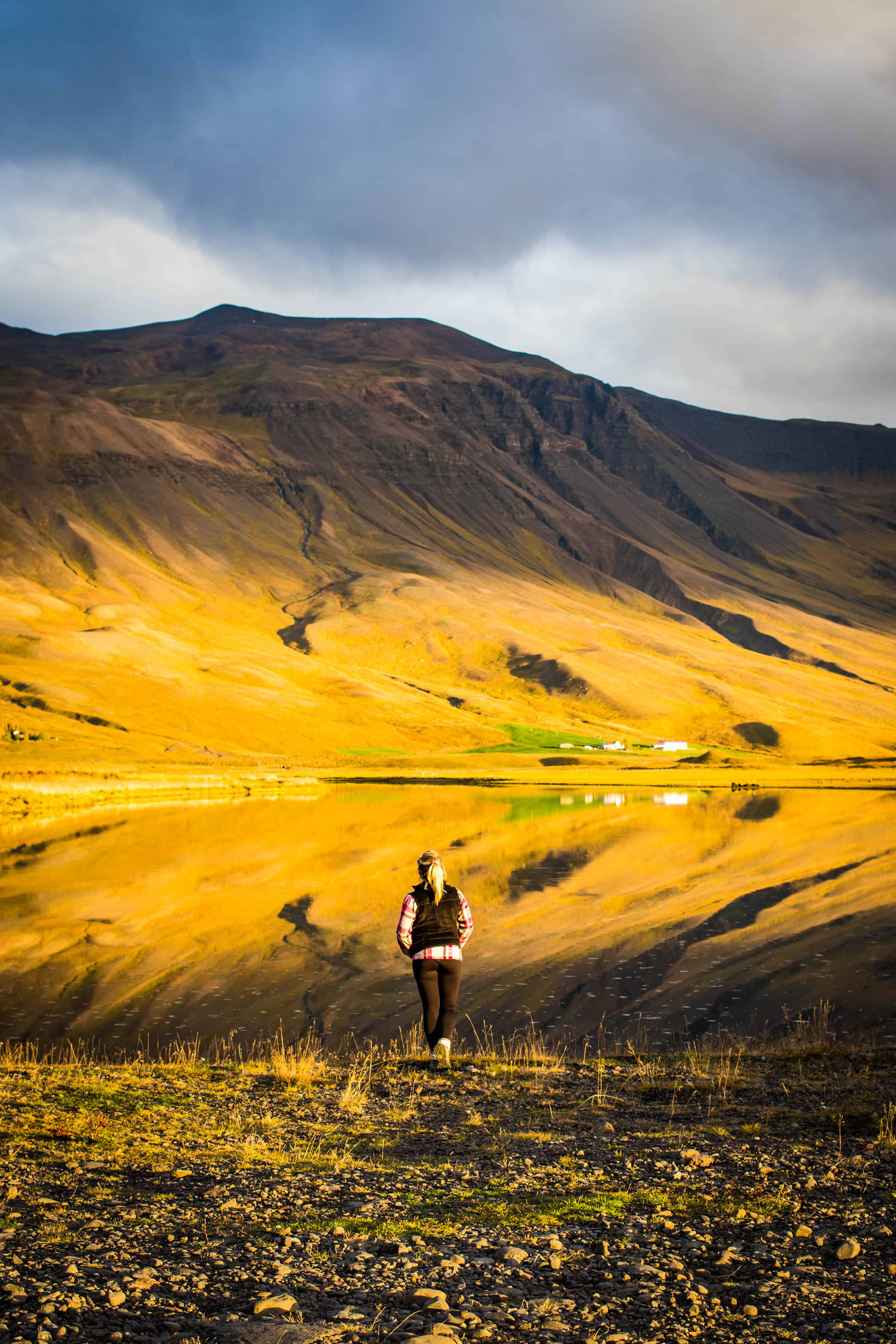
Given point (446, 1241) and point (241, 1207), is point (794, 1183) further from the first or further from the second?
point (241, 1207)

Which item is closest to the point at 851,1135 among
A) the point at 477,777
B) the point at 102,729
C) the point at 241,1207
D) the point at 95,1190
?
the point at 241,1207

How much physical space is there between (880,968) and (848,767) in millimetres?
103592

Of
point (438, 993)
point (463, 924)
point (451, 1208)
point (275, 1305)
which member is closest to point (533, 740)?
point (438, 993)

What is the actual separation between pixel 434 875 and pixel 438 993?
184 cm

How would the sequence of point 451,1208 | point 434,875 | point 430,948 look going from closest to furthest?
point 451,1208
point 434,875
point 430,948

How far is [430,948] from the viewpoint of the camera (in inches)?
567

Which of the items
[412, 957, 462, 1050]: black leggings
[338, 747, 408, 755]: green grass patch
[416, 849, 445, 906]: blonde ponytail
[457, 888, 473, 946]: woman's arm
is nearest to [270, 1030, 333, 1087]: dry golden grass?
[412, 957, 462, 1050]: black leggings

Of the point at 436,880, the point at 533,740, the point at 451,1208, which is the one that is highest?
the point at 436,880

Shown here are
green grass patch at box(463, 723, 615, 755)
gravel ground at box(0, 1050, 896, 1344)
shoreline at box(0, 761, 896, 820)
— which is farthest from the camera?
green grass patch at box(463, 723, 615, 755)

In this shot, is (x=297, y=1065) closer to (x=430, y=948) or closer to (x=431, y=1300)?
(x=430, y=948)

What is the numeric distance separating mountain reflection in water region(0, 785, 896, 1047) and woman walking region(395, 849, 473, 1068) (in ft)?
13.1

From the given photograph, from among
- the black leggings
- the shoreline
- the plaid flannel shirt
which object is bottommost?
the shoreline

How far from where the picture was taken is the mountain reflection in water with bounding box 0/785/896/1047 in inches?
776

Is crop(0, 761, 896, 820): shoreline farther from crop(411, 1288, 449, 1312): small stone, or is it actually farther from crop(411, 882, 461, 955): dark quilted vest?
crop(411, 1288, 449, 1312): small stone
